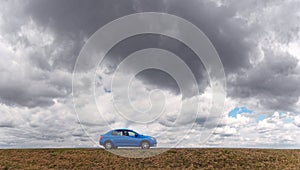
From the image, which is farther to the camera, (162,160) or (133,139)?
(133,139)

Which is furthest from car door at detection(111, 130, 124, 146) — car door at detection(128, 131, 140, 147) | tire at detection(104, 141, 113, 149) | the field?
the field

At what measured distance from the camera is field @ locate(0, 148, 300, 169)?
64.8ft

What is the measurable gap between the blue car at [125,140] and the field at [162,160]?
1712mm

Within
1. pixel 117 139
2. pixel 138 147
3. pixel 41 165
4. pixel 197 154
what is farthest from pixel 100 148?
pixel 197 154

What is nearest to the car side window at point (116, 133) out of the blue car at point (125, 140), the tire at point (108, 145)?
the blue car at point (125, 140)

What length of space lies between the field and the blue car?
171 centimetres

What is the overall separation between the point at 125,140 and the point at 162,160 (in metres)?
5.11

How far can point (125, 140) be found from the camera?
24.5 m

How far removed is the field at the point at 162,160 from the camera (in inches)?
778

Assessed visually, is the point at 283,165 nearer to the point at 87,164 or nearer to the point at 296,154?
the point at 296,154

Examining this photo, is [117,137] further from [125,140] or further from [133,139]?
[133,139]

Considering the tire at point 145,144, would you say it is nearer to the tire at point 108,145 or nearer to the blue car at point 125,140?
the blue car at point 125,140

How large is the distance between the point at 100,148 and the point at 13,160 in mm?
6628

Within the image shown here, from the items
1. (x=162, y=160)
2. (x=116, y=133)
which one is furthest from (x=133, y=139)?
(x=162, y=160)
